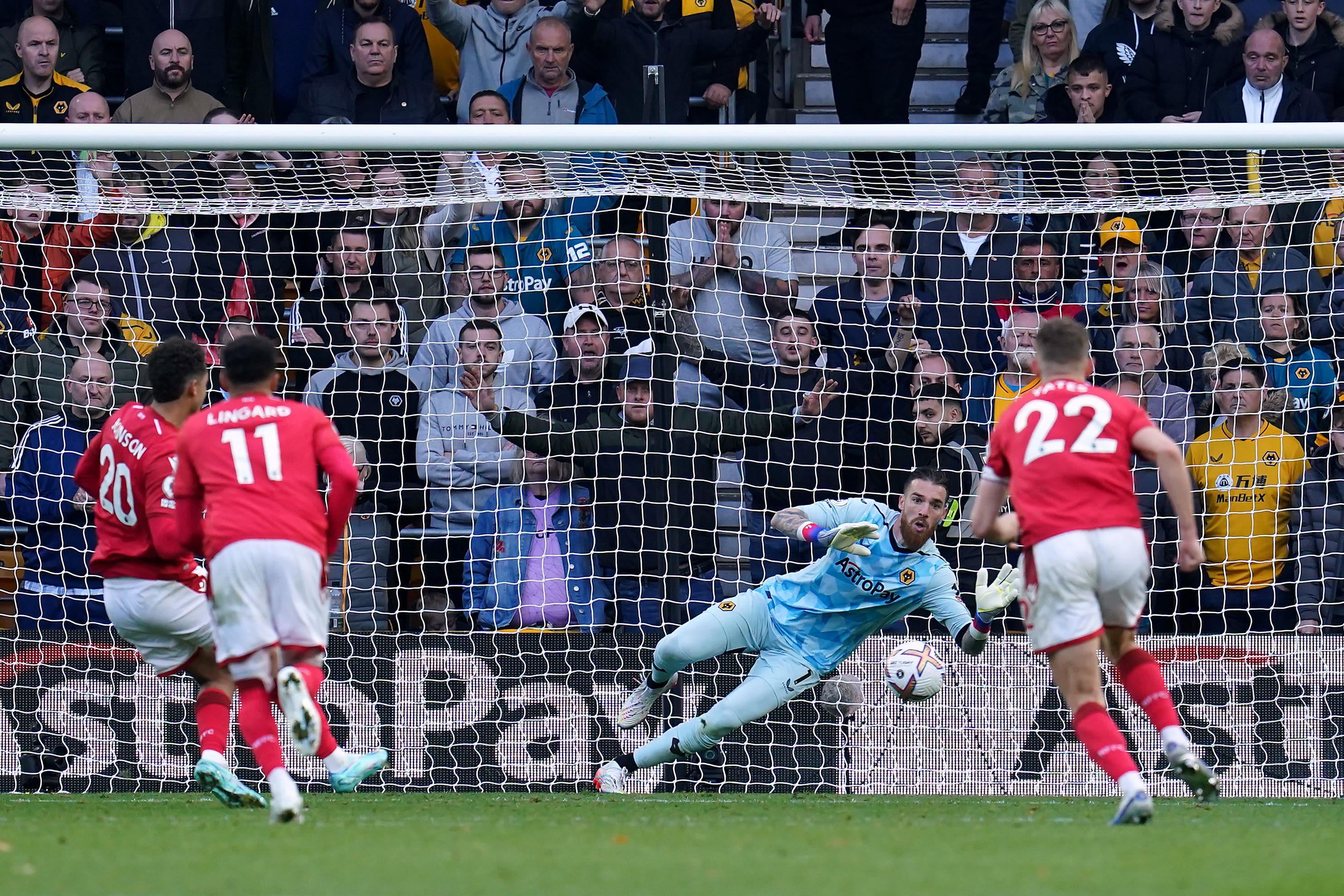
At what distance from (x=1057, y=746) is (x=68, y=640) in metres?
5.70

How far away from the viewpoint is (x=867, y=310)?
10438 millimetres

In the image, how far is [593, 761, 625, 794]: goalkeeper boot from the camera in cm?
897

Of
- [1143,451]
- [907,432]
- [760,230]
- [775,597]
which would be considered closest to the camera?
[1143,451]

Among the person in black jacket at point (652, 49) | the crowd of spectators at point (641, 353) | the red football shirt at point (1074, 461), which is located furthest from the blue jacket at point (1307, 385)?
the person in black jacket at point (652, 49)

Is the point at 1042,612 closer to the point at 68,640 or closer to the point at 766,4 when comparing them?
the point at 68,640

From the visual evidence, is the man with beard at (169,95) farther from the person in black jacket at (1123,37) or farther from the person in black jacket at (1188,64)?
the person in black jacket at (1188,64)

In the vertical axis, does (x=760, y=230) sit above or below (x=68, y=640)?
above

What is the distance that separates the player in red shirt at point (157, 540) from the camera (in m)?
7.51

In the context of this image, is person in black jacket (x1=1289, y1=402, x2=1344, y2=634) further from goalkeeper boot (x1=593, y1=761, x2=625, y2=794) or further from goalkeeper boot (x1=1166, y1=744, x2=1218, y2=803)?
goalkeeper boot (x1=593, y1=761, x2=625, y2=794)

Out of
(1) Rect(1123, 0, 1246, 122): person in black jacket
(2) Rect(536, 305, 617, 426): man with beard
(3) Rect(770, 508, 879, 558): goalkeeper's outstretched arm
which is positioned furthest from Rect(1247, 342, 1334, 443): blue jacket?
(2) Rect(536, 305, 617, 426): man with beard

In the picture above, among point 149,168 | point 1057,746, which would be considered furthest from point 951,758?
point 149,168

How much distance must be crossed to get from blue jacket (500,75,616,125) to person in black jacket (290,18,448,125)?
550 millimetres

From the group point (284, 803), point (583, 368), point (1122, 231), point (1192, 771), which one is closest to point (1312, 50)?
point (1122, 231)

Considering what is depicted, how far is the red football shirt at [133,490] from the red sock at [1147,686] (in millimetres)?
4168
